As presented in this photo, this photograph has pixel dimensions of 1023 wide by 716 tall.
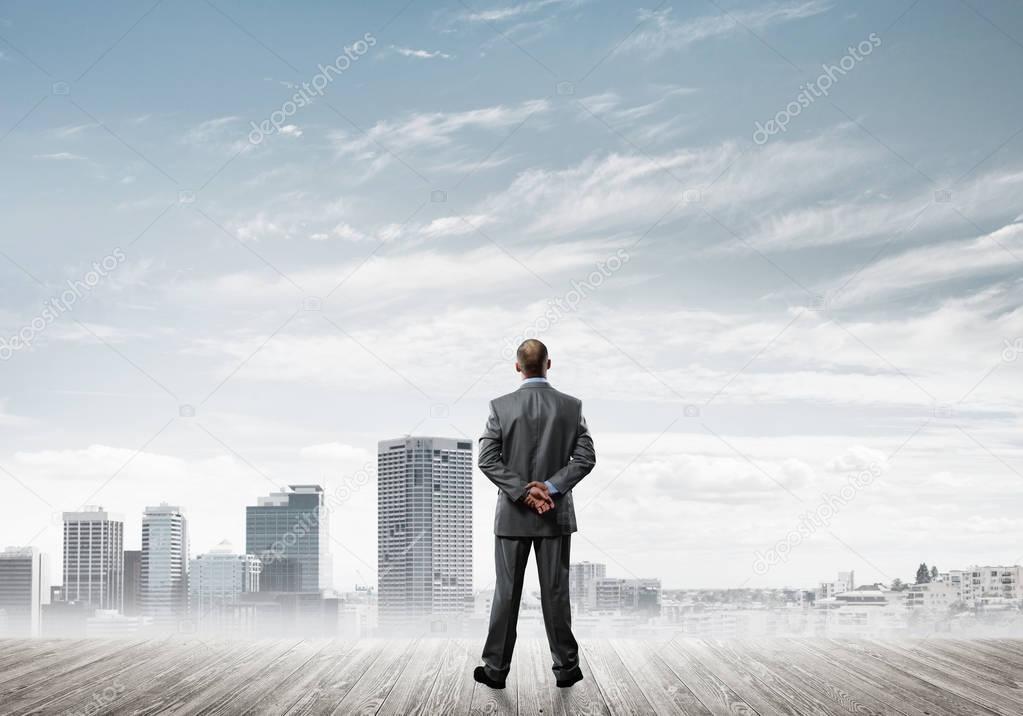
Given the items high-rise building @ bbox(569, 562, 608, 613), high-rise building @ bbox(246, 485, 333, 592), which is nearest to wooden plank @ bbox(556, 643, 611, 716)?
high-rise building @ bbox(569, 562, 608, 613)

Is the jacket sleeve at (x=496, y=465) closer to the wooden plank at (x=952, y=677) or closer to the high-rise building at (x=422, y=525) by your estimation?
the wooden plank at (x=952, y=677)

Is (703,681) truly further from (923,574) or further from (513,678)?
(923,574)

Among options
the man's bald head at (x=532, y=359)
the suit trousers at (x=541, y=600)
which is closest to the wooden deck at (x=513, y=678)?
the suit trousers at (x=541, y=600)

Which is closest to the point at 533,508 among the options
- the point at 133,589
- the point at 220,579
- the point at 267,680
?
the point at 267,680

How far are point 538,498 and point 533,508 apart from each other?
5 centimetres

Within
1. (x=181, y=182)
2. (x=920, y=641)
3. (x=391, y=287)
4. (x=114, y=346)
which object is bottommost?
(x=920, y=641)

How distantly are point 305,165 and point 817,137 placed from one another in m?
4.13

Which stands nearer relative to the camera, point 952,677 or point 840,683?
point 840,683

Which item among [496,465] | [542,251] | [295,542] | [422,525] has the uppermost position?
[542,251]

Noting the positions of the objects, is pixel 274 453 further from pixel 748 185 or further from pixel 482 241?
pixel 748 185

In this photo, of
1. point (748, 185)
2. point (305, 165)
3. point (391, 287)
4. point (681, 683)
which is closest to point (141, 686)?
point (681, 683)

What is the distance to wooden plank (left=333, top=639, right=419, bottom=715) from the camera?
10.7 feet

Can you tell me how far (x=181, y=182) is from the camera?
725cm

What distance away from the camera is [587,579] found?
20.5ft
